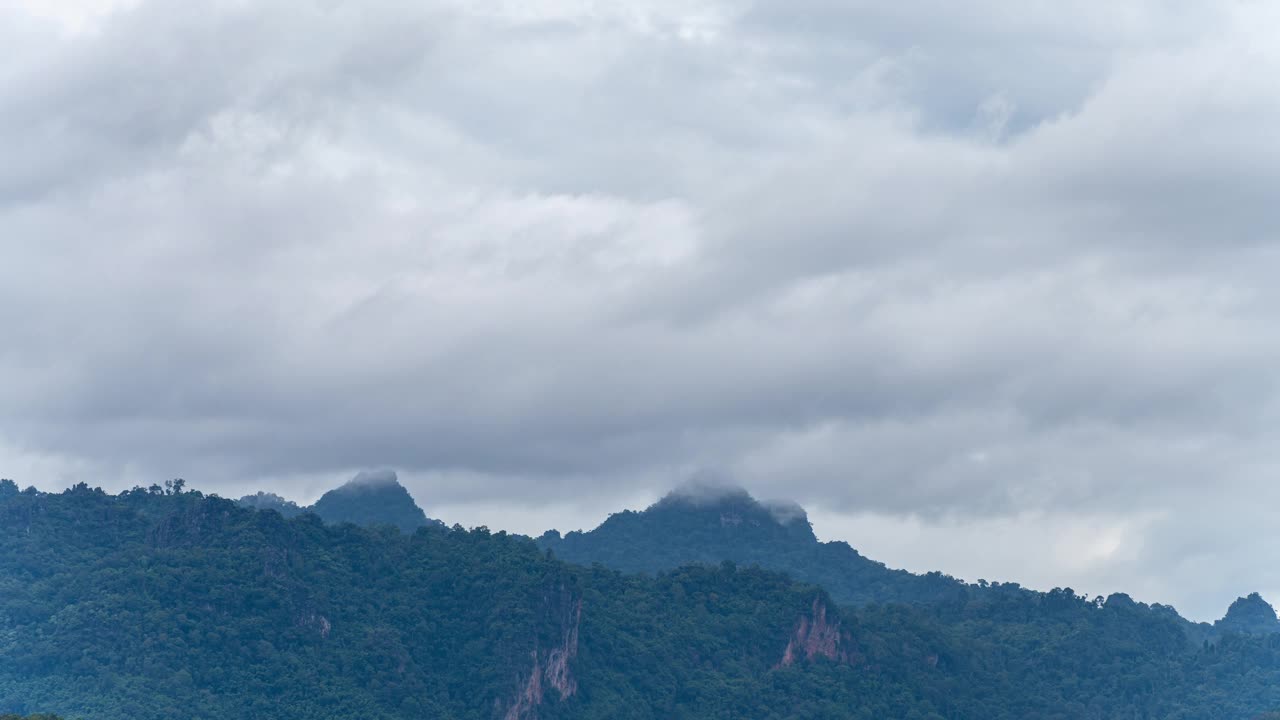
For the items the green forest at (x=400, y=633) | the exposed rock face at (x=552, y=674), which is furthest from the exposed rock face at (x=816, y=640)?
the exposed rock face at (x=552, y=674)

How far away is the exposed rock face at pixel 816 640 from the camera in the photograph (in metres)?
185

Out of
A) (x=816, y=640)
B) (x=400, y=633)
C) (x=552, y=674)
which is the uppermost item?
(x=816, y=640)

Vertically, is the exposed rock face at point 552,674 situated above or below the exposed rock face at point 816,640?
below

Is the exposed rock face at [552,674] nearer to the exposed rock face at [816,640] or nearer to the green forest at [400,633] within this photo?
the green forest at [400,633]

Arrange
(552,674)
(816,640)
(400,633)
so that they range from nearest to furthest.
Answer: (552,674), (400,633), (816,640)

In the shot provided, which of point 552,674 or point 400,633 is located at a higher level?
point 400,633

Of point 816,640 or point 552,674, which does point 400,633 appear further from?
point 816,640

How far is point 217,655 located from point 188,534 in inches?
662

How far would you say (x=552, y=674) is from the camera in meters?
163

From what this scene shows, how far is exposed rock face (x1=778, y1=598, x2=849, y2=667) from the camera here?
18462 cm

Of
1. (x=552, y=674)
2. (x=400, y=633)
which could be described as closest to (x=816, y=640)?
(x=552, y=674)

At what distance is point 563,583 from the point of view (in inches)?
6594

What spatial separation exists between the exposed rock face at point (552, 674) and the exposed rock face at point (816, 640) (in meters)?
25.6

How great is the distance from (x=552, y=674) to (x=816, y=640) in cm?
3345
